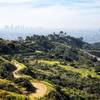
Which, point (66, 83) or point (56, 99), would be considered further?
point (66, 83)

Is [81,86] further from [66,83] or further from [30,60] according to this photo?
[30,60]

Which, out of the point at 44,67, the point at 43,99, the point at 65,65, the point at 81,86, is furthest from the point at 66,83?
the point at 43,99

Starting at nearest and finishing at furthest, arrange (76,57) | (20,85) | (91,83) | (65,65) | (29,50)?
(20,85) → (91,83) → (65,65) → (29,50) → (76,57)

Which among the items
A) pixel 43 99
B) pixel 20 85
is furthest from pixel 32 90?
pixel 43 99

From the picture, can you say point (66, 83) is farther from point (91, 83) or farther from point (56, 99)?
point (56, 99)

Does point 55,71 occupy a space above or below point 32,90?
below

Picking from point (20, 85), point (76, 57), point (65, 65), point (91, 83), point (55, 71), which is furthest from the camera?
point (76, 57)

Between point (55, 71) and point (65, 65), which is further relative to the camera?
point (65, 65)

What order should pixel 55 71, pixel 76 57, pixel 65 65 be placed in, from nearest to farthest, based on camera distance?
pixel 55 71, pixel 65 65, pixel 76 57

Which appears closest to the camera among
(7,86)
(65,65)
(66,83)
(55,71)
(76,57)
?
(7,86)
